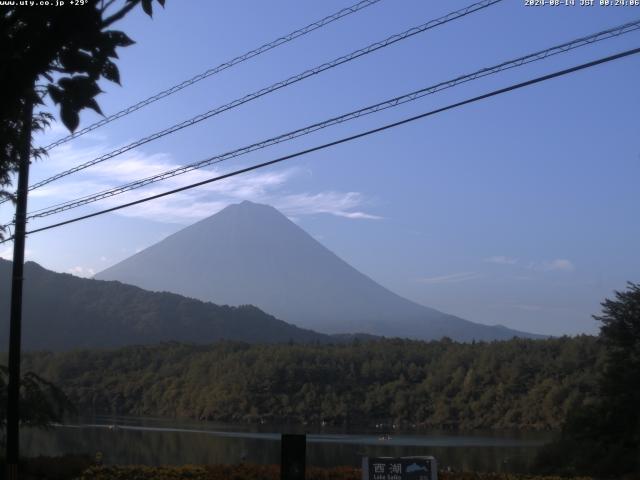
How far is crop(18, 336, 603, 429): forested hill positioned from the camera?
63.2 meters

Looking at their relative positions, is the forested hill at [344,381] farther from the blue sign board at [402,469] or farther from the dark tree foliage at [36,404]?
the blue sign board at [402,469]

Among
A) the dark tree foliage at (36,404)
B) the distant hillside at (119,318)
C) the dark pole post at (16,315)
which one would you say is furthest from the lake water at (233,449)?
the distant hillside at (119,318)

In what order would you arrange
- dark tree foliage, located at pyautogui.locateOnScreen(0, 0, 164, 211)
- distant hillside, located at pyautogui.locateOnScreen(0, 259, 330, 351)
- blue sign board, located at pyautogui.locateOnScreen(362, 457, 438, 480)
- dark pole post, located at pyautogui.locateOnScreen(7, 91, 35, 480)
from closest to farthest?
1. dark tree foliage, located at pyautogui.locateOnScreen(0, 0, 164, 211)
2. blue sign board, located at pyautogui.locateOnScreen(362, 457, 438, 480)
3. dark pole post, located at pyautogui.locateOnScreen(7, 91, 35, 480)
4. distant hillside, located at pyautogui.locateOnScreen(0, 259, 330, 351)

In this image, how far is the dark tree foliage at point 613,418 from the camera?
975 inches

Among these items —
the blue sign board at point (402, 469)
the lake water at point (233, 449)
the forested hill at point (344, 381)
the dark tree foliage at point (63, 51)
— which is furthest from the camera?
the forested hill at point (344, 381)

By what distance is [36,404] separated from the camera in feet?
61.1

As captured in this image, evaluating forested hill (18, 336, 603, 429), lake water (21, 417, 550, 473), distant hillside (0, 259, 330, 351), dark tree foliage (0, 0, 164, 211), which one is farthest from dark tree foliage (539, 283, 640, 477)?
distant hillside (0, 259, 330, 351)

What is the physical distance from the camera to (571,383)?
194 feet

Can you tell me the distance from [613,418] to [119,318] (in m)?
115

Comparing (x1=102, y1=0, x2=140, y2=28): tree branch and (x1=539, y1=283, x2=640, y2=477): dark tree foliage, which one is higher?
(x1=102, y1=0, x2=140, y2=28): tree branch

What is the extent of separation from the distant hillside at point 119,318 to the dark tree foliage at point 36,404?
10200 centimetres

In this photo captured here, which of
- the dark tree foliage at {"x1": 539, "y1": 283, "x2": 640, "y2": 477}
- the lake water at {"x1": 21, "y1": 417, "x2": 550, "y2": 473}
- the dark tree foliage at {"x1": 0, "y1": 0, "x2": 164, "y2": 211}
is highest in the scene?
the dark tree foliage at {"x1": 0, "y1": 0, "x2": 164, "y2": 211}

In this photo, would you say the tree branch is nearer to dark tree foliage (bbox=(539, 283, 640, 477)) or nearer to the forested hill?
dark tree foliage (bbox=(539, 283, 640, 477))

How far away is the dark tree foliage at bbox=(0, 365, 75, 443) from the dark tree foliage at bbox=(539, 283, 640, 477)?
13.6 metres
